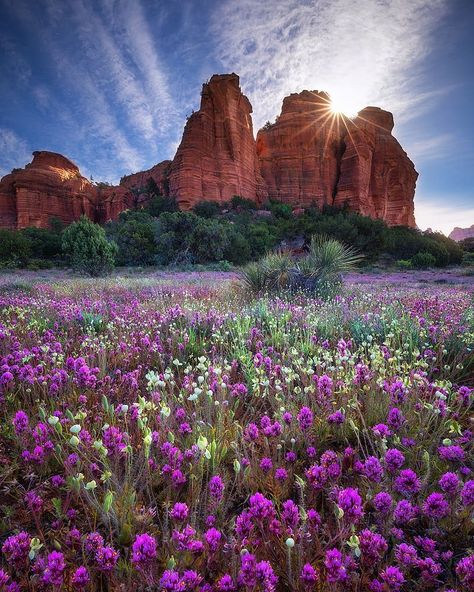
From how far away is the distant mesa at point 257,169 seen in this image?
2298 inches

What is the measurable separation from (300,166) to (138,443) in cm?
7443

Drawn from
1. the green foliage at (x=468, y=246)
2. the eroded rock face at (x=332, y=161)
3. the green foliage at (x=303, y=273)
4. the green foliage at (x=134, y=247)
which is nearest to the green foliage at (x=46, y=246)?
the green foliage at (x=134, y=247)

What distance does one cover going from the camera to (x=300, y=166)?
6894 centimetres

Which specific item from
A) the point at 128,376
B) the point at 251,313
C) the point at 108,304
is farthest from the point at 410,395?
the point at 108,304

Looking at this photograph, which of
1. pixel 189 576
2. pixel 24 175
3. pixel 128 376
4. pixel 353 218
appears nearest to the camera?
pixel 189 576

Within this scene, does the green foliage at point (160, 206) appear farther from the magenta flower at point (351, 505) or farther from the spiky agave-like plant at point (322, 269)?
the magenta flower at point (351, 505)

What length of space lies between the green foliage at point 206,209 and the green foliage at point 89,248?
2915 centimetres

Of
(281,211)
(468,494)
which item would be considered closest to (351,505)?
(468,494)

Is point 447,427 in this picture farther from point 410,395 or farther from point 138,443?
point 138,443

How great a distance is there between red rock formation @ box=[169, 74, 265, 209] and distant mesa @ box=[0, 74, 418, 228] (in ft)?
0.61

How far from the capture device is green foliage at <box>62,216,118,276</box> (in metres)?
22.3

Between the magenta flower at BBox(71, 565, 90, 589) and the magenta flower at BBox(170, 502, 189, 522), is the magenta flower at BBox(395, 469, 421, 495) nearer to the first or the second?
the magenta flower at BBox(170, 502, 189, 522)

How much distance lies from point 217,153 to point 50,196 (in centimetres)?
3895

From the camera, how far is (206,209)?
51.8m
